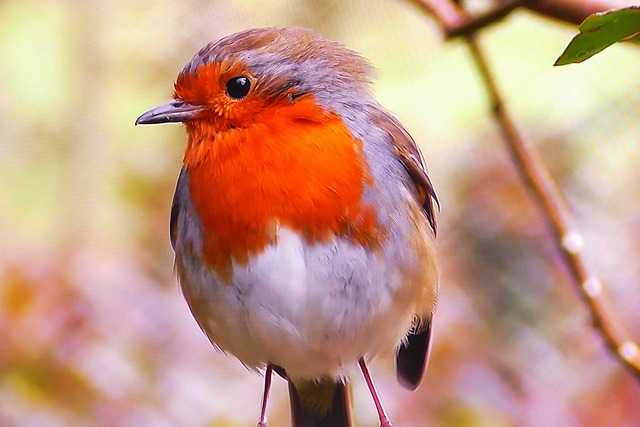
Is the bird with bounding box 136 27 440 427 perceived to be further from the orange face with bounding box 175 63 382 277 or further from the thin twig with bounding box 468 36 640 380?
the thin twig with bounding box 468 36 640 380

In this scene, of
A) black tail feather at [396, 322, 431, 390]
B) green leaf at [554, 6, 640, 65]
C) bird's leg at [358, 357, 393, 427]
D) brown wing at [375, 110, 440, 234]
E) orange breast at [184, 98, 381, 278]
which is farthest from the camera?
black tail feather at [396, 322, 431, 390]

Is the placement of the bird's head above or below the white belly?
above

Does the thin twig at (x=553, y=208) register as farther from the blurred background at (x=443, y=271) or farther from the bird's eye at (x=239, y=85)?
the bird's eye at (x=239, y=85)

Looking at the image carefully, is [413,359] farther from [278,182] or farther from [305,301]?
[278,182]

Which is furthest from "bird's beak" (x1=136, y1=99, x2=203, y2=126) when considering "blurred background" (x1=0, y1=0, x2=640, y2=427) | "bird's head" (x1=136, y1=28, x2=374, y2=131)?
"blurred background" (x1=0, y1=0, x2=640, y2=427)

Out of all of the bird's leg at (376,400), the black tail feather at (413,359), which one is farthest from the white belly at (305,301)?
the black tail feather at (413,359)

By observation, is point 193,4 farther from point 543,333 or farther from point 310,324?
point 310,324
